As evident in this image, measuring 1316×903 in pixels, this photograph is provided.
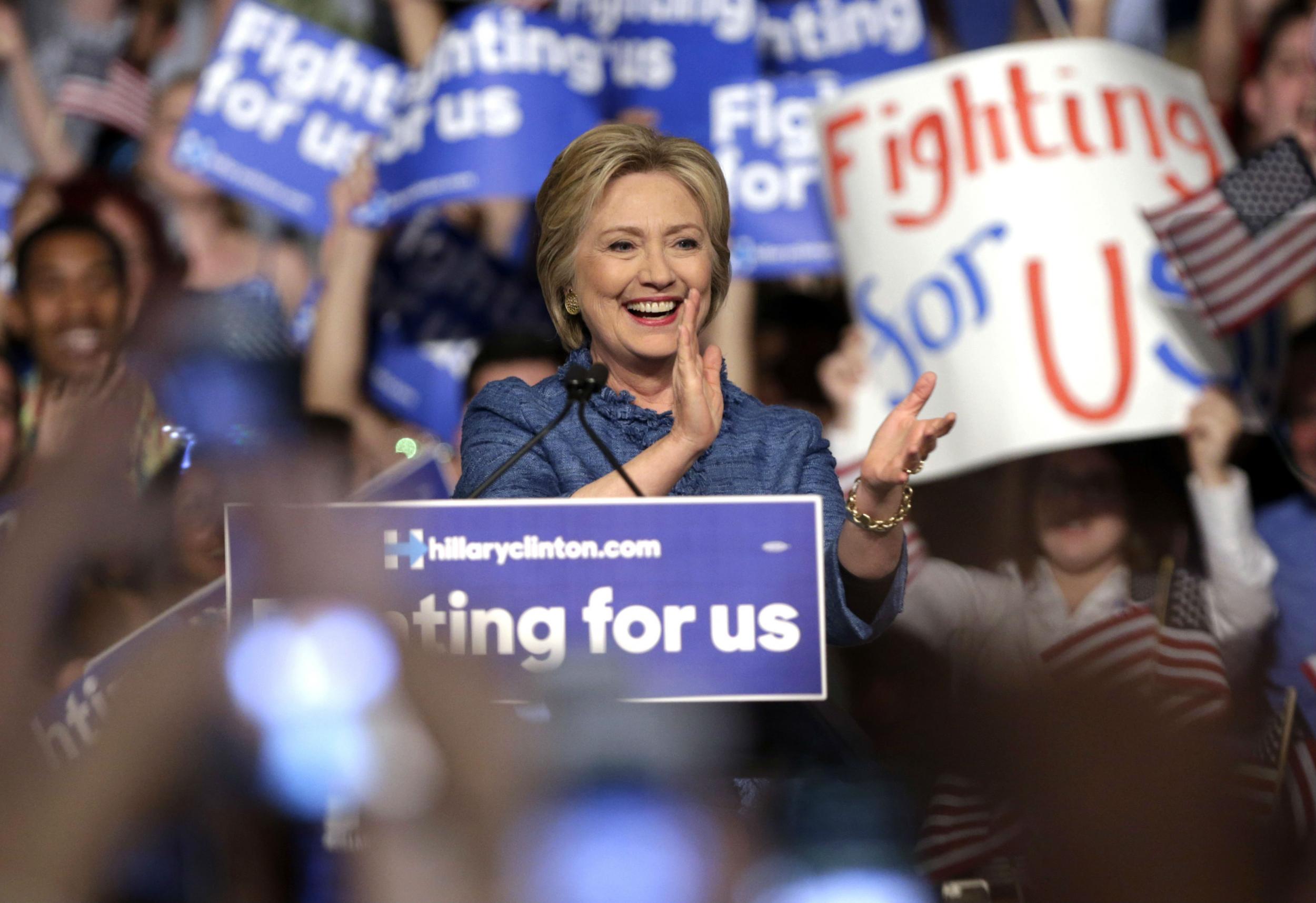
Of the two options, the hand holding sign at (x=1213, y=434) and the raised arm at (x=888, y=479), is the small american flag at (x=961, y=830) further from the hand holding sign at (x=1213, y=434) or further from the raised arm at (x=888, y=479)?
the hand holding sign at (x=1213, y=434)

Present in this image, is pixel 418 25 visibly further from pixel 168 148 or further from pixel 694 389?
pixel 694 389

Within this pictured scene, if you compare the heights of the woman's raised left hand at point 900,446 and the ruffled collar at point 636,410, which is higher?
the ruffled collar at point 636,410

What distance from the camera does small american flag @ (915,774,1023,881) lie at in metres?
1.08

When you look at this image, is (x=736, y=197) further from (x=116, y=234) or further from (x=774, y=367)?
(x=116, y=234)

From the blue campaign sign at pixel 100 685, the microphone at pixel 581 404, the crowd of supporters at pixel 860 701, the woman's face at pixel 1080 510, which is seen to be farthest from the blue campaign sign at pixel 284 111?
the blue campaign sign at pixel 100 685

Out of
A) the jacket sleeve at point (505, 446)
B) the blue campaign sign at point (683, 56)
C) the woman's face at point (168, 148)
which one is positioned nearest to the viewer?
the jacket sleeve at point (505, 446)

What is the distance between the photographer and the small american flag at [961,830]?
42.4 inches

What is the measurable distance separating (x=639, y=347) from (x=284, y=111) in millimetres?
3018

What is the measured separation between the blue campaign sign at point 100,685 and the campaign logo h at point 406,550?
140 mm

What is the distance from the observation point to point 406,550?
3.80ft

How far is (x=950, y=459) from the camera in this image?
3.49 m

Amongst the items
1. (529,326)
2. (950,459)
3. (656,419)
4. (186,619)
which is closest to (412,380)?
(529,326)

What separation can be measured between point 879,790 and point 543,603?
11.8 inches

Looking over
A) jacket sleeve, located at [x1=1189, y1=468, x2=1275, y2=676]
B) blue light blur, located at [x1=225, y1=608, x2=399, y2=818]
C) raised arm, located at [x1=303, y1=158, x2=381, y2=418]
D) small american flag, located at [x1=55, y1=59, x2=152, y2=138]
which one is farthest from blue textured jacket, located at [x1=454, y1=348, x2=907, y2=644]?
small american flag, located at [x1=55, y1=59, x2=152, y2=138]
